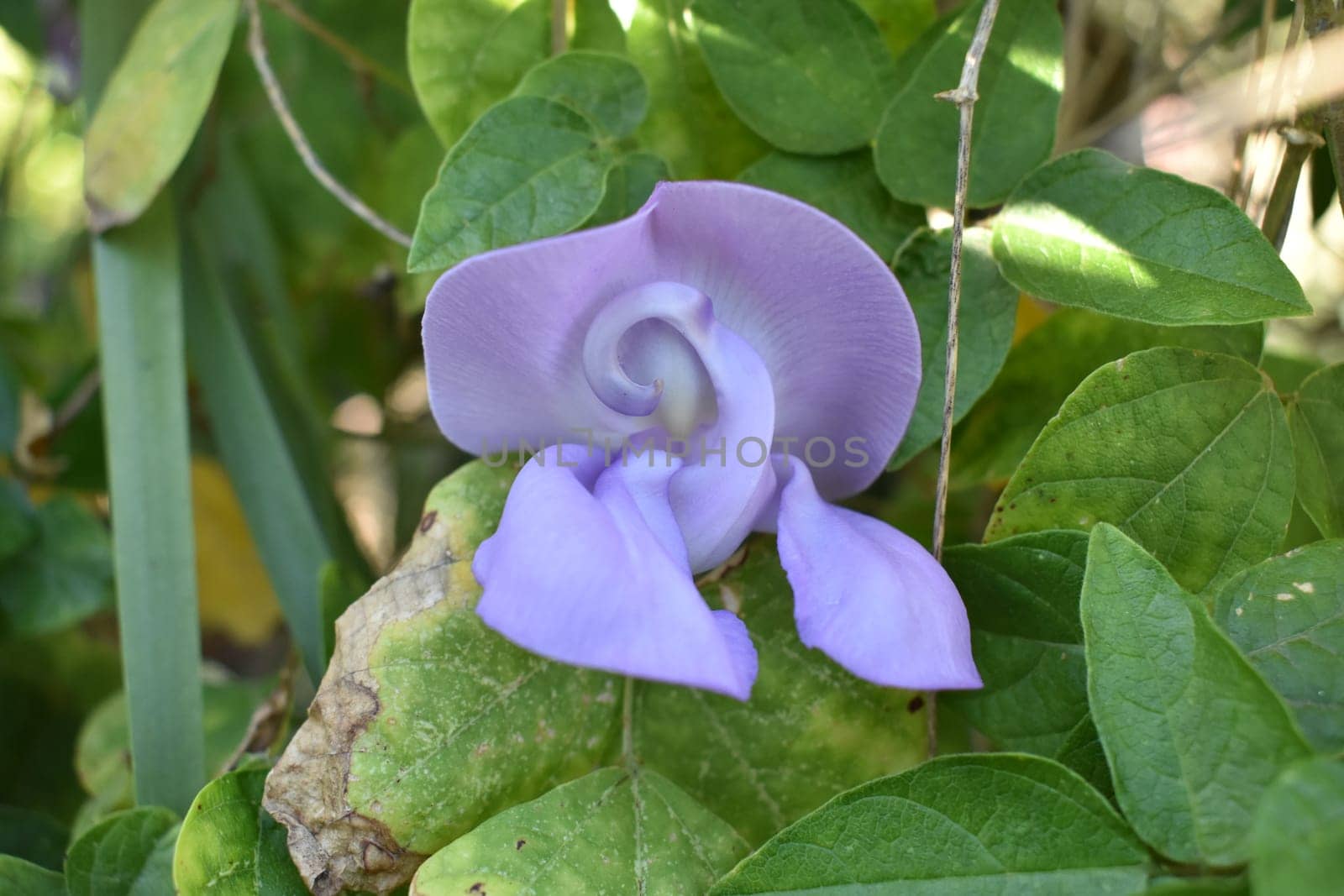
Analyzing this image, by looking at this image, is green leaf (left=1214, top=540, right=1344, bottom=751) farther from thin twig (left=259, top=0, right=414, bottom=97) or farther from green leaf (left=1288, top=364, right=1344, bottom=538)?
thin twig (left=259, top=0, right=414, bottom=97)

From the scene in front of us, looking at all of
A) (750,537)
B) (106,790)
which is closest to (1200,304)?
(750,537)

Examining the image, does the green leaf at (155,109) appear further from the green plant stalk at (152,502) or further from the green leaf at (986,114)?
the green leaf at (986,114)

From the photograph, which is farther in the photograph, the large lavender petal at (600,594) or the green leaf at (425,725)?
the green leaf at (425,725)

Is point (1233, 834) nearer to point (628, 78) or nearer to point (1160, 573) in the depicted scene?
point (1160, 573)

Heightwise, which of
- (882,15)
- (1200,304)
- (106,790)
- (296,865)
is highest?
(882,15)

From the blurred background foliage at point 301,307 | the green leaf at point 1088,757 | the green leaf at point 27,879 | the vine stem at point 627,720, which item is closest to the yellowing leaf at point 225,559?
the blurred background foliage at point 301,307

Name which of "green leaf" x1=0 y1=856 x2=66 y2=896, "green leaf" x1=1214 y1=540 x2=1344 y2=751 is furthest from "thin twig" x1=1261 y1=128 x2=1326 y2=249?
→ "green leaf" x1=0 y1=856 x2=66 y2=896
